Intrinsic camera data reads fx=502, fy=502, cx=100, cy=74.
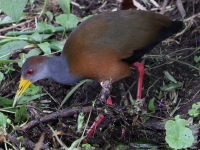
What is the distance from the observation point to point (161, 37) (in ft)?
12.7

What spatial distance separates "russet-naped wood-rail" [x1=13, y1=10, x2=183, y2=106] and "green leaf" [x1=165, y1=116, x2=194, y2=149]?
0.80 meters

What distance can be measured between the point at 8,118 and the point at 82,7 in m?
1.69

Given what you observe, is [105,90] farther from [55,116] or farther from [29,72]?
[29,72]

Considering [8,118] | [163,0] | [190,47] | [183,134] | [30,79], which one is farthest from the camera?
[163,0]

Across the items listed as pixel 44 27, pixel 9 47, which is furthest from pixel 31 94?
pixel 44 27

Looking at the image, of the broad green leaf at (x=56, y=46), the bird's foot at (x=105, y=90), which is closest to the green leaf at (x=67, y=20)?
the broad green leaf at (x=56, y=46)

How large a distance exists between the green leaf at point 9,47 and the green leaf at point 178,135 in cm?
170

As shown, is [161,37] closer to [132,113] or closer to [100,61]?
[100,61]

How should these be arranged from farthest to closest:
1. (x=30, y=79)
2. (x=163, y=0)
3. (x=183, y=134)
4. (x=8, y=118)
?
(x=163, y=0), (x=30, y=79), (x=8, y=118), (x=183, y=134)

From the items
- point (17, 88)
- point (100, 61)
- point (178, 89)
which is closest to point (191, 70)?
point (178, 89)

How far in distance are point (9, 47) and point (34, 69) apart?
54 cm

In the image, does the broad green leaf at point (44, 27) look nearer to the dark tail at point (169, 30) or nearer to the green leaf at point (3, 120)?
the dark tail at point (169, 30)

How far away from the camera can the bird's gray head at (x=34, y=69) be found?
381 centimetres

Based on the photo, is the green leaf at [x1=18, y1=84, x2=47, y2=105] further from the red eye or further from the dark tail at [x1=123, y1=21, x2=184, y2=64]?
the dark tail at [x1=123, y1=21, x2=184, y2=64]
